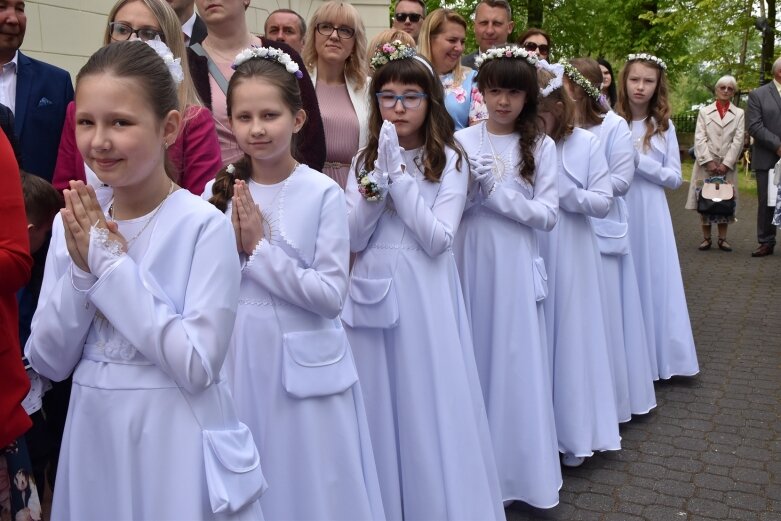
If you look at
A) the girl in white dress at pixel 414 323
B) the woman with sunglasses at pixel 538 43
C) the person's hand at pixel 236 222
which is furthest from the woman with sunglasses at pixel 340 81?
the woman with sunglasses at pixel 538 43

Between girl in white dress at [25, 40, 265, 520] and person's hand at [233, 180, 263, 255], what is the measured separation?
1.75 feet

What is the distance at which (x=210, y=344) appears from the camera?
216 centimetres

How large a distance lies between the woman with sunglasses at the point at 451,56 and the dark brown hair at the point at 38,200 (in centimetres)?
275

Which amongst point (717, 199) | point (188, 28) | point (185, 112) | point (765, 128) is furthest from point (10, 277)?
point (765, 128)

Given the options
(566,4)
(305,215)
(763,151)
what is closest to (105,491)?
(305,215)

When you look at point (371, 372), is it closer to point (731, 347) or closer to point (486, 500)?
point (486, 500)

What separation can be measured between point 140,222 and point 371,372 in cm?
159

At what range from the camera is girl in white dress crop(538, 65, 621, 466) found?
15.4ft

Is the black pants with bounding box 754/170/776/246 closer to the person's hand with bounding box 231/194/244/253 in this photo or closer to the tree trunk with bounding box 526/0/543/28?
the person's hand with bounding box 231/194/244/253

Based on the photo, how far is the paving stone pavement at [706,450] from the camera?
14.1ft

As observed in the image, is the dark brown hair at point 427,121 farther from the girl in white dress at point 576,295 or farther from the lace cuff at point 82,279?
the lace cuff at point 82,279

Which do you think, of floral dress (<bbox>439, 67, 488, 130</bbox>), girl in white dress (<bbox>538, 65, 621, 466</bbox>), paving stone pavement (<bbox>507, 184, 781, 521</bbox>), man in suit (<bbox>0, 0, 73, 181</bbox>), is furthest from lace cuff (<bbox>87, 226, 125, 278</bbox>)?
floral dress (<bbox>439, 67, 488, 130</bbox>)

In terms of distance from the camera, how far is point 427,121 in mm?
3791

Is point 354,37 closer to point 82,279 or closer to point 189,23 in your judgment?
point 189,23
